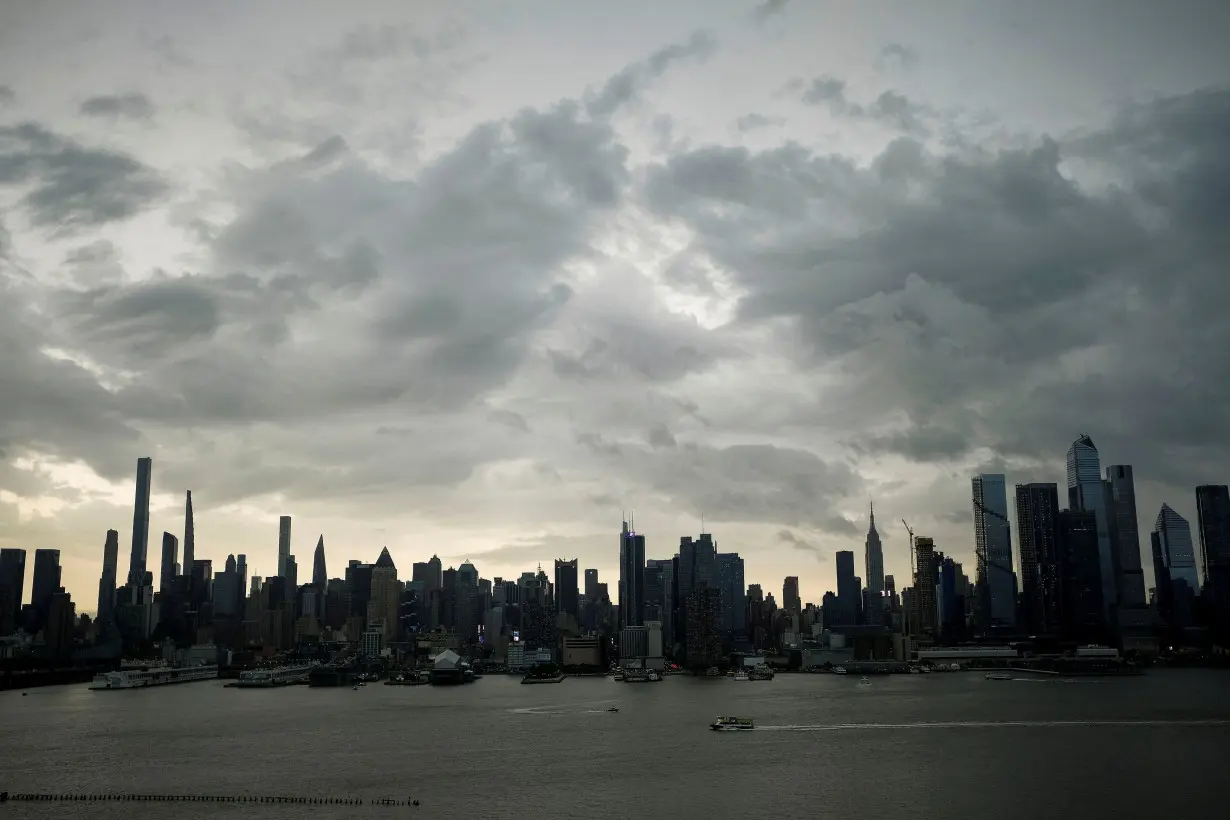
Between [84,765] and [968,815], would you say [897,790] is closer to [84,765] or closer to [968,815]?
[968,815]

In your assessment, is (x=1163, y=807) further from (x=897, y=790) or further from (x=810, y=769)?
(x=810, y=769)

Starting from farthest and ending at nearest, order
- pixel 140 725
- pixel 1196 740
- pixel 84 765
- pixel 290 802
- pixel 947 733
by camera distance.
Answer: pixel 140 725
pixel 947 733
pixel 1196 740
pixel 84 765
pixel 290 802

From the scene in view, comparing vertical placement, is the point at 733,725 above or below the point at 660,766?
below

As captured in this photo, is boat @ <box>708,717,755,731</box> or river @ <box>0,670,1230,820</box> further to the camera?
boat @ <box>708,717,755,731</box>

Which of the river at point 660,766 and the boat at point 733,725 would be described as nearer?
the river at point 660,766

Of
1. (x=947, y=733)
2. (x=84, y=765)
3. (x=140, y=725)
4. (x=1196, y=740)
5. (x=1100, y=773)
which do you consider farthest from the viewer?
(x=140, y=725)

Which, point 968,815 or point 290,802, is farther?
point 290,802

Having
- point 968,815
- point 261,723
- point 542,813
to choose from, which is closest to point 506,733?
point 261,723

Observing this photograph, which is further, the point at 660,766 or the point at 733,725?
the point at 733,725
